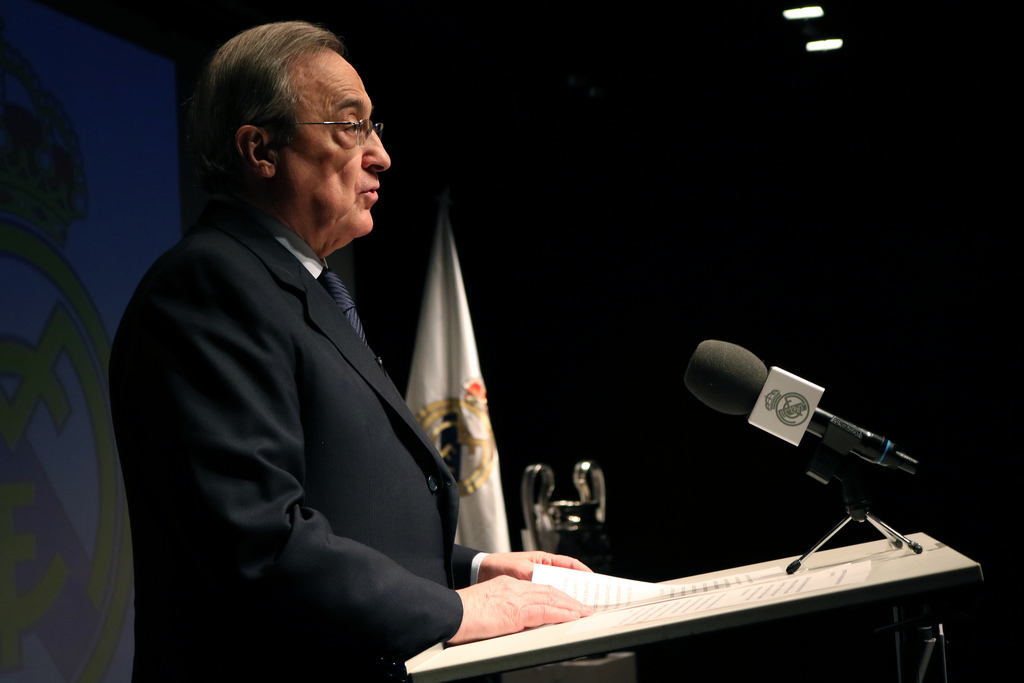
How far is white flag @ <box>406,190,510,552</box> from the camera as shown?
4141 millimetres

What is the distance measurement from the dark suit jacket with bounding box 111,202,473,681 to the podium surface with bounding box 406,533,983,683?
0.12 meters

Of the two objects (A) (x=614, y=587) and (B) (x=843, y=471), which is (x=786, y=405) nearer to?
(B) (x=843, y=471)

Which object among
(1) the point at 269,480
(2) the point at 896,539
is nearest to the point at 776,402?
(2) the point at 896,539

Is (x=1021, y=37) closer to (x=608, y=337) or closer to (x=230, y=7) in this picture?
(x=608, y=337)

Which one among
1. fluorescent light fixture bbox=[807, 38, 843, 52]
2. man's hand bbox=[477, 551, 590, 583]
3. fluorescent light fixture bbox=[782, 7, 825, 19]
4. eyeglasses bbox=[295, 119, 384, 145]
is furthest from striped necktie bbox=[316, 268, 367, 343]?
fluorescent light fixture bbox=[807, 38, 843, 52]

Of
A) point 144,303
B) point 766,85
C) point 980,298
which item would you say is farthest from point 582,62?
point 144,303

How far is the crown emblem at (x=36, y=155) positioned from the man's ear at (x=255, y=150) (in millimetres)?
1170

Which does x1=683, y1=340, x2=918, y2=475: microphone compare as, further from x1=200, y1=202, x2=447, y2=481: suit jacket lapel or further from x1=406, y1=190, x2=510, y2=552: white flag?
x1=406, y1=190, x2=510, y2=552: white flag

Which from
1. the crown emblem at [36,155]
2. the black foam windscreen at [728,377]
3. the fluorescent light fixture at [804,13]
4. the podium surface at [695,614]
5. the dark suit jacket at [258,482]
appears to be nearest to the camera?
the podium surface at [695,614]

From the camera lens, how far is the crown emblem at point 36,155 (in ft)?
7.39

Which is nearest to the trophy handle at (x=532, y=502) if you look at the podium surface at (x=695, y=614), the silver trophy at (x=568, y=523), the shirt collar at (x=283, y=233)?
the silver trophy at (x=568, y=523)

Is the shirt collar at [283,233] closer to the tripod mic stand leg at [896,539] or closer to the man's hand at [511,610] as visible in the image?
the man's hand at [511,610]

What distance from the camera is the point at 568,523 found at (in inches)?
156

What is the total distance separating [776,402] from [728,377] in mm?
111
